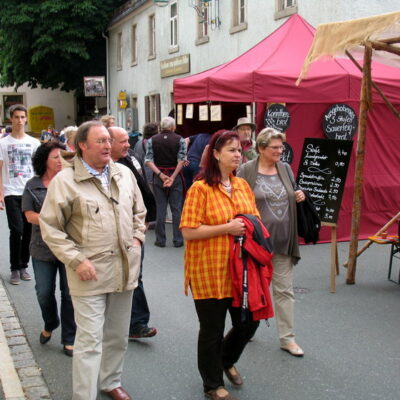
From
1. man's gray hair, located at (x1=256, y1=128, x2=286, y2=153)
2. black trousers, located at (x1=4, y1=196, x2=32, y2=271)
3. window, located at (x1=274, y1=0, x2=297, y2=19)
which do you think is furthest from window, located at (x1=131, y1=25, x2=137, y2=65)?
man's gray hair, located at (x1=256, y1=128, x2=286, y2=153)

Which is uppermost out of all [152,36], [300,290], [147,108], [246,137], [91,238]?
[152,36]

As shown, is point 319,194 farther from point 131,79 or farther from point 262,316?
point 131,79

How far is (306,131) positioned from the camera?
31.6 ft

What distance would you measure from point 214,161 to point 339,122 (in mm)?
6034

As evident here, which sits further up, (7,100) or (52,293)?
(7,100)

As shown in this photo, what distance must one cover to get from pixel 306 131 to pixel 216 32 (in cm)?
1117

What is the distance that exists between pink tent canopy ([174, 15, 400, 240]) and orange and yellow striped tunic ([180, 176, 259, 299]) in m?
5.33

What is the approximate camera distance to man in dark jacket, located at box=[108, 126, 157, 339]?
4965 millimetres

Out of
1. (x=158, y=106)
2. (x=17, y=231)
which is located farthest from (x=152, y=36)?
(x=17, y=231)

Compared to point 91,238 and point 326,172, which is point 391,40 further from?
point 91,238

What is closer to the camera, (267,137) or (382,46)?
(267,137)

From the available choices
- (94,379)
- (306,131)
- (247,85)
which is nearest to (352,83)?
(306,131)

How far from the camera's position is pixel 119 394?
4.07 m

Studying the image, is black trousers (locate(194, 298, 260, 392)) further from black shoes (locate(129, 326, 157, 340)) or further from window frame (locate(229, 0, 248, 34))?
window frame (locate(229, 0, 248, 34))
